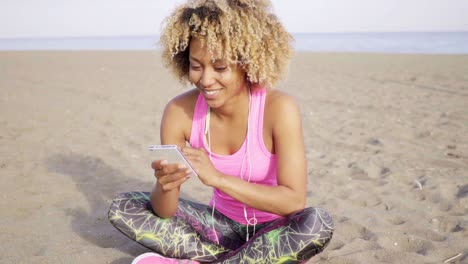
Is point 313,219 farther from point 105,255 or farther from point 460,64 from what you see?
point 460,64

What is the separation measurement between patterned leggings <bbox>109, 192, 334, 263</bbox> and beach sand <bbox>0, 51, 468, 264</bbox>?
0.33 m

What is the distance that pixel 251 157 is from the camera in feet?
7.39

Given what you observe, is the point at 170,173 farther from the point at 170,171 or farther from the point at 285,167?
the point at 285,167

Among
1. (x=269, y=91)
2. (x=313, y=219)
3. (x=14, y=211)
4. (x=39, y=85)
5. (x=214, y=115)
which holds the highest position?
(x=269, y=91)

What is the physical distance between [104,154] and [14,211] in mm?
1502

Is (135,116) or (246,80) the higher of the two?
(246,80)

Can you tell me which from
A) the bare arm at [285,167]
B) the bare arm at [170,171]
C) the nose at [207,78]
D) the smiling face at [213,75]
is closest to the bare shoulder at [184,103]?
the bare arm at [170,171]

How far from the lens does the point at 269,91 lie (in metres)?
2.30

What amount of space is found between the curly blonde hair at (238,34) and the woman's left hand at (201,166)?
0.46m

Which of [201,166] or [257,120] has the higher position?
[257,120]

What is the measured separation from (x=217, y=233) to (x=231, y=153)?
18.2 inches

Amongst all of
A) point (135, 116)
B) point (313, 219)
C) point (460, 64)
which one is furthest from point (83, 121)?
point (460, 64)

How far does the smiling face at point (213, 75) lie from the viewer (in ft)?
6.82

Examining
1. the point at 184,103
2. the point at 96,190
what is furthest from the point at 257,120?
the point at 96,190
